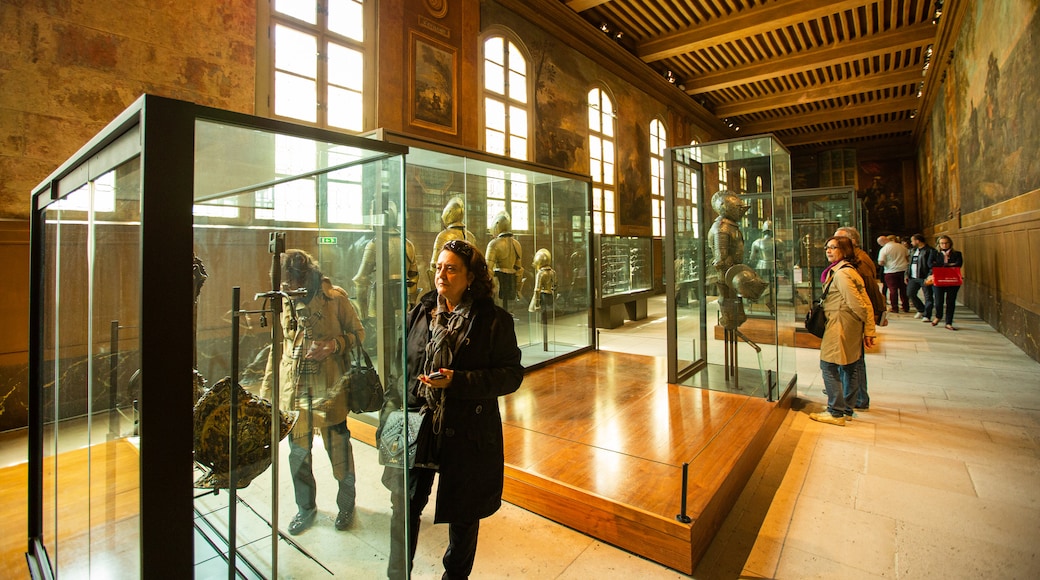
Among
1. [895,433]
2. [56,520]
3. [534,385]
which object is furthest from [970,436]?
[56,520]

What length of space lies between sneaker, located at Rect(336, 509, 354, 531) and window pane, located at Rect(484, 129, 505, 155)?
9.62m

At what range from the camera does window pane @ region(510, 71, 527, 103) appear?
11.7 meters

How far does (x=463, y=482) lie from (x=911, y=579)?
224cm

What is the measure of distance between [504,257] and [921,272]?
9.17 meters

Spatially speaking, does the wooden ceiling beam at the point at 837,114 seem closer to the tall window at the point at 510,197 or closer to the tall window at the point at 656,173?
the tall window at the point at 656,173

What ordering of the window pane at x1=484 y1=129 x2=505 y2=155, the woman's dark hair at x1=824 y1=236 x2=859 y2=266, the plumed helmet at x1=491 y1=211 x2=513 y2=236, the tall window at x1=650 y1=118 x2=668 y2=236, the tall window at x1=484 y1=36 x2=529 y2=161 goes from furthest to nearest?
1. the tall window at x1=650 y1=118 x2=668 y2=236
2. the tall window at x1=484 y1=36 x2=529 y2=161
3. the window pane at x1=484 y1=129 x2=505 y2=155
4. the plumed helmet at x1=491 y1=211 x2=513 y2=236
5. the woman's dark hair at x1=824 y1=236 x2=859 y2=266

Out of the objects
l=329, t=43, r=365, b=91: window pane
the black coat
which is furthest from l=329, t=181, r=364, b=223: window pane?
l=329, t=43, r=365, b=91: window pane

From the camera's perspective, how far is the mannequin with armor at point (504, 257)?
20.7 ft

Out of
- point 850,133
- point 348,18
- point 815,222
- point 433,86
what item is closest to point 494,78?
point 433,86

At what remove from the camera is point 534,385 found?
224 inches

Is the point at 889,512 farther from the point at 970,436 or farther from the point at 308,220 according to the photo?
the point at 308,220

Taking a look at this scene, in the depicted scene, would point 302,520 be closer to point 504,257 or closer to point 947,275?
point 504,257

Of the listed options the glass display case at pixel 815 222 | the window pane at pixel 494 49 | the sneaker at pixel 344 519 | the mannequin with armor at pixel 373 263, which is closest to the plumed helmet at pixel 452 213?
the mannequin with armor at pixel 373 263

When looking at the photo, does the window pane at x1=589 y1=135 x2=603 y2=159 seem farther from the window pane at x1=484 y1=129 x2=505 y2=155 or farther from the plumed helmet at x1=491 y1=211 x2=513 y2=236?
the plumed helmet at x1=491 y1=211 x2=513 y2=236
